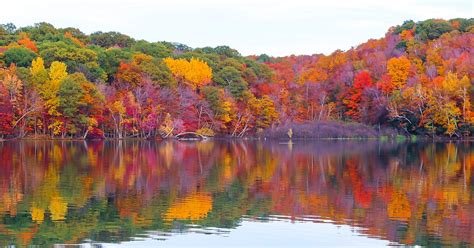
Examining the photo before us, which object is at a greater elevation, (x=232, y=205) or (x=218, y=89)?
(x=218, y=89)

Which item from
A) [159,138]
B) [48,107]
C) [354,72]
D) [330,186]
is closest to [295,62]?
[354,72]

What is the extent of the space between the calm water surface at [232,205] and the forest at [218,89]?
92.4 ft

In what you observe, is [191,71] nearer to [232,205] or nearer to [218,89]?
[218,89]

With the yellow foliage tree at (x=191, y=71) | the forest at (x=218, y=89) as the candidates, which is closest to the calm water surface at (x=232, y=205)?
the forest at (x=218, y=89)

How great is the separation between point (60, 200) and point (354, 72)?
2439 inches

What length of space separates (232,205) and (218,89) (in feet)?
160

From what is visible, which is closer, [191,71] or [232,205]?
[232,205]

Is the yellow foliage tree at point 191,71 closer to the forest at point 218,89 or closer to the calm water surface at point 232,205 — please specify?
the forest at point 218,89

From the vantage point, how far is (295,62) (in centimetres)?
10675

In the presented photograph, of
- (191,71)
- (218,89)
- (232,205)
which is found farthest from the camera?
(191,71)

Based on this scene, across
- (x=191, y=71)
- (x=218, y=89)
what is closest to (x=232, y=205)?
(x=218, y=89)

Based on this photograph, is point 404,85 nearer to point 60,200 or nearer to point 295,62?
point 295,62

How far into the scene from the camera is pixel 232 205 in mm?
18375

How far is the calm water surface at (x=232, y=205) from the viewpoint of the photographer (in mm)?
13898
